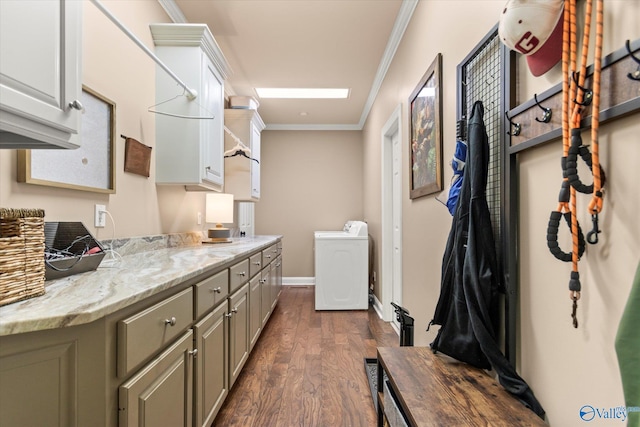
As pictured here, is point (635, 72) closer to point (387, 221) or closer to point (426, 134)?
point (426, 134)

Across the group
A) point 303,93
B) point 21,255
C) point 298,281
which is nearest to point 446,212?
point 21,255

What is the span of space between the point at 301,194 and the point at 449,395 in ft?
14.7

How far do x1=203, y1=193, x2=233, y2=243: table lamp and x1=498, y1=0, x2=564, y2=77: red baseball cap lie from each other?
2.52m

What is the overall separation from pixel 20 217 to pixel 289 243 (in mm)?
4518

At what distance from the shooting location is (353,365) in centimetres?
236

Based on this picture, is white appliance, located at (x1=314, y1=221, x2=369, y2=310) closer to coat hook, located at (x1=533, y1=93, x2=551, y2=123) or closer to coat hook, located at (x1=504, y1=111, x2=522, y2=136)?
coat hook, located at (x1=504, y1=111, x2=522, y2=136)

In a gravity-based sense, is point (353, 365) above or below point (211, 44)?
below

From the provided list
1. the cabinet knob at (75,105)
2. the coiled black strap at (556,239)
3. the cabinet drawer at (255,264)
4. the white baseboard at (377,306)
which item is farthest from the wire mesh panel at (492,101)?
the white baseboard at (377,306)

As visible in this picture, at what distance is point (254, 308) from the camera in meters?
2.46

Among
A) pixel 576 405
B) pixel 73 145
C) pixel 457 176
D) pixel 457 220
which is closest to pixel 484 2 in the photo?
pixel 457 176

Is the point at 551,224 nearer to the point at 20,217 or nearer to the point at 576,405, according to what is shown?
the point at 576,405

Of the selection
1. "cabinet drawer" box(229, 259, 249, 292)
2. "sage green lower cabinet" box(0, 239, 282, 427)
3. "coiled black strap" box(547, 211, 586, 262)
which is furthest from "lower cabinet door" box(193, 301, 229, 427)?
"coiled black strap" box(547, 211, 586, 262)

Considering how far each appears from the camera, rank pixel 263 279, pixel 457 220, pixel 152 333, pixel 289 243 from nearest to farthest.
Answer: pixel 152 333, pixel 457 220, pixel 263 279, pixel 289 243

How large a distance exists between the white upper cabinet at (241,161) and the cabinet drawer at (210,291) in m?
1.91
